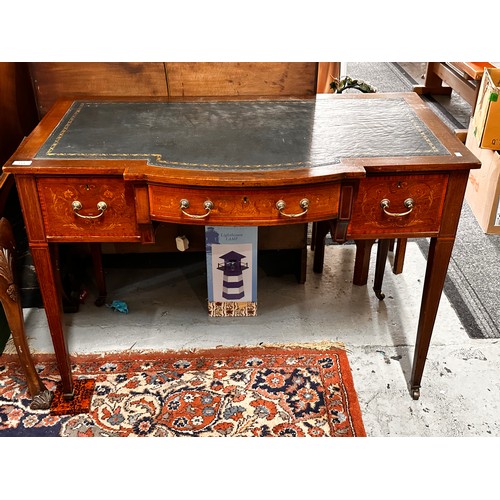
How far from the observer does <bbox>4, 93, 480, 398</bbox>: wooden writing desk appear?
1.60 metres

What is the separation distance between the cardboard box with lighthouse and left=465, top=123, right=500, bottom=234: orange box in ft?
4.32

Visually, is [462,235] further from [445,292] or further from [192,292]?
[192,292]

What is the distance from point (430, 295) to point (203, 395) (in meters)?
0.83

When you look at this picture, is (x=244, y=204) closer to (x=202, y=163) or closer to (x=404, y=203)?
(x=202, y=163)

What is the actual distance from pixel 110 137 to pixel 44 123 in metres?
0.25

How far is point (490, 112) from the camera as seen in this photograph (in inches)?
110

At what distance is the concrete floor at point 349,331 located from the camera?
1981 mm

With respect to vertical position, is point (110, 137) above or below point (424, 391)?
above

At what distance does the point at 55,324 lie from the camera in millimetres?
1896

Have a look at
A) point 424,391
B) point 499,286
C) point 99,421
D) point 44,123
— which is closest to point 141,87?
point 44,123

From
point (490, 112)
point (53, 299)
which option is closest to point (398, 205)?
point (53, 299)

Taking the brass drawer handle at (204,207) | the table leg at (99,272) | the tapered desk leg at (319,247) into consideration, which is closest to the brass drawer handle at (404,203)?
the brass drawer handle at (204,207)

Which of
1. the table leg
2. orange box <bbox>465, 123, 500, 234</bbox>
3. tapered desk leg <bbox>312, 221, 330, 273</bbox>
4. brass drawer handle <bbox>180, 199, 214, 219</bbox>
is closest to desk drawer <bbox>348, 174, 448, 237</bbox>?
brass drawer handle <bbox>180, 199, 214, 219</bbox>

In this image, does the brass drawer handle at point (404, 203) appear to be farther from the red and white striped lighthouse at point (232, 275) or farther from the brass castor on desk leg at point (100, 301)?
the brass castor on desk leg at point (100, 301)
